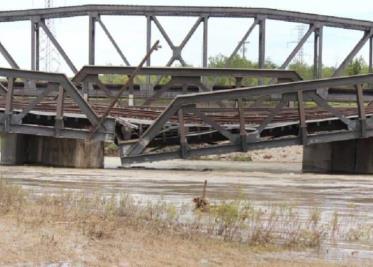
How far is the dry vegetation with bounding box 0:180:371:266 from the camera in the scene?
880 centimetres

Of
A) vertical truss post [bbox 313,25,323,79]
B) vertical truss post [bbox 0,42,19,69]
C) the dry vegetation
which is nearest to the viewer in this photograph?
the dry vegetation

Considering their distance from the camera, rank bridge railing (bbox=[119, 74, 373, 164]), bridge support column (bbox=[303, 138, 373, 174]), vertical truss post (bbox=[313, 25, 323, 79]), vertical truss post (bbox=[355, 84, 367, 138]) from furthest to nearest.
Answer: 1. vertical truss post (bbox=[313, 25, 323, 79])
2. bridge support column (bbox=[303, 138, 373, 174])
3. vertical truss post (bbox=[355, 84, 367, 138])
4. bridge railing (bbox=[119, 74, 373, 164])

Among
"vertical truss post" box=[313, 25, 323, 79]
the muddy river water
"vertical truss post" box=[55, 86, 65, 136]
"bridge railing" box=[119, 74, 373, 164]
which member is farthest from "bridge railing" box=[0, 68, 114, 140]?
"vertical truss post" box=[313, 25, 323, 79]

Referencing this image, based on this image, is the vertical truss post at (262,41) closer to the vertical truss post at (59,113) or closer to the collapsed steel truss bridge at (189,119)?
the collapsed steel truss bridge at (189,119)

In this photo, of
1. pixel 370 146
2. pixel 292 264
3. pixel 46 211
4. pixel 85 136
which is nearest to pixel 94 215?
pixel 46 211

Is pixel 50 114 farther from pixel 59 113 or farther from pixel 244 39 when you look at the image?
pixel 244 39

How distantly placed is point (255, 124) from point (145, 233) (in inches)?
948

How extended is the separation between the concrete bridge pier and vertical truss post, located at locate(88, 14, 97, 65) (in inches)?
1027

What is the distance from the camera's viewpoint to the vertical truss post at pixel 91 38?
202ft

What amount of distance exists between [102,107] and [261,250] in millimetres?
28419

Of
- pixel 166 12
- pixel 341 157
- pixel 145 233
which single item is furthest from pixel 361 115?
pixel 166 12

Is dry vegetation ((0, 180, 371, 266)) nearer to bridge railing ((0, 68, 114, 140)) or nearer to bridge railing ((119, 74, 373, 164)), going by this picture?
bridge railing ((119, 74, 373, 164))

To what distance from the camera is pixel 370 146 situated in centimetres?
3428

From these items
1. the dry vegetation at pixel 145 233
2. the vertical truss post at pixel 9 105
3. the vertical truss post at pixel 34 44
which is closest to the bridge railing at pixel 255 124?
the vertical truss post at pixel 9 105
